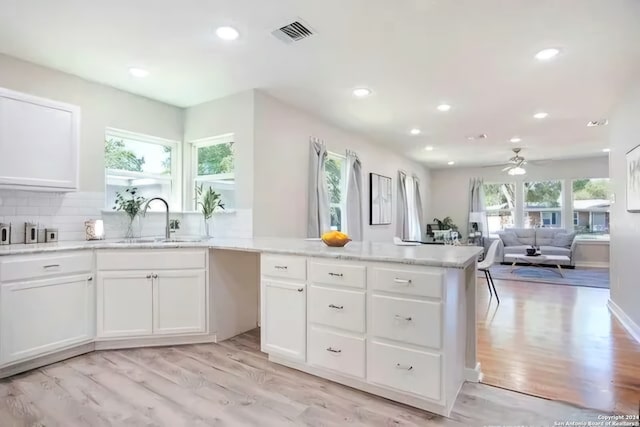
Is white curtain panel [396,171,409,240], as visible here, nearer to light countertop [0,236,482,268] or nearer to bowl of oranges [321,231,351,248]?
light countertop [0,236,482,268]

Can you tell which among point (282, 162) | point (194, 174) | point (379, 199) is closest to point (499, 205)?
point (379, 199)

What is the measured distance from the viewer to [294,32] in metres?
2.52

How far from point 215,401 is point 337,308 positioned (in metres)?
0.93

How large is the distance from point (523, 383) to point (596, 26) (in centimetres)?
250

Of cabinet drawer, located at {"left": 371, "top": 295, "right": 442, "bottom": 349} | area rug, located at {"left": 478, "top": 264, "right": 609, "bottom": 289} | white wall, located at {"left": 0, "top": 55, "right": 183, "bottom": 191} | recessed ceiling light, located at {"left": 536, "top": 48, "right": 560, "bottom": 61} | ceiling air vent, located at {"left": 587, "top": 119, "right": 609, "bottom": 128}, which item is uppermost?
ceiling air vent, located at {"left": 587, "top": 119, "right": 609, "bottom": 128}

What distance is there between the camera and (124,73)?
3.22 meters

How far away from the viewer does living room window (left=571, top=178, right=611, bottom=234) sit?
805 cm

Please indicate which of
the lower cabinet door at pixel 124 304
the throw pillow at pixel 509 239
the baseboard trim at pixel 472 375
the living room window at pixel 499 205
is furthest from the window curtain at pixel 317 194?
the living room window at pixel 499 205

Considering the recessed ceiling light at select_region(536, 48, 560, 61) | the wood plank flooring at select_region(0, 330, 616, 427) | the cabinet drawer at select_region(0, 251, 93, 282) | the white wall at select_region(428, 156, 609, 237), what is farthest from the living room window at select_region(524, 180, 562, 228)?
the cabinet drawer at select_region(0, 251, 93, 282)

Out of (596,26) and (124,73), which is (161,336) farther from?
(596,26)

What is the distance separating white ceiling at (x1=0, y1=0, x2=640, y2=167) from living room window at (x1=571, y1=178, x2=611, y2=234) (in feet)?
14.9

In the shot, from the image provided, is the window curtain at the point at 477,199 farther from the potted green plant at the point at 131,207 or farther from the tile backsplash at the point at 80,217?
the potted green plant at the point at 131,207

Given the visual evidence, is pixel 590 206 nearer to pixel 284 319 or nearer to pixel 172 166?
pixel 284 319

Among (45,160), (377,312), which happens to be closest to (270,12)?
(377,312)
